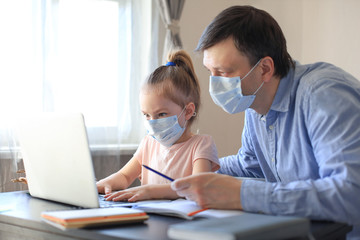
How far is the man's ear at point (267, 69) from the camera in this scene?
139 centimetres

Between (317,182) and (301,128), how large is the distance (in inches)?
9.7

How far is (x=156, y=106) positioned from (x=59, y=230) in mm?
735

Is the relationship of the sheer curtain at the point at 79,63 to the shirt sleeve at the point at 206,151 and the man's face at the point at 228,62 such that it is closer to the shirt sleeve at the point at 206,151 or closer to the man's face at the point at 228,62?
the shirt sleeve at the point at 206,151

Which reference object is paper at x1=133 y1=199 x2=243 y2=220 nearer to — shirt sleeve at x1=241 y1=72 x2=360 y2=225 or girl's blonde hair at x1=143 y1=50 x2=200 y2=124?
shirt sleeve at x1=241 y1=72 x2=360 y2=225

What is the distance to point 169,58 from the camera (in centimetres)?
180

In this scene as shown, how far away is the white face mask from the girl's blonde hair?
0.28 feet

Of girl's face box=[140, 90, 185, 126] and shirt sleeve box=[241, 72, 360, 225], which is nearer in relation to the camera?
shirt sleeve box=[241, 72, 360, 225]

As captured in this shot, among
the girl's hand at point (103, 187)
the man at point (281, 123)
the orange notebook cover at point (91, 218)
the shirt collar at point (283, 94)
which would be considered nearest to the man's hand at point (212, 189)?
the man at point (281, 123)

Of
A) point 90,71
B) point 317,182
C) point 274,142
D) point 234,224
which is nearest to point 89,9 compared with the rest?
point 90,71

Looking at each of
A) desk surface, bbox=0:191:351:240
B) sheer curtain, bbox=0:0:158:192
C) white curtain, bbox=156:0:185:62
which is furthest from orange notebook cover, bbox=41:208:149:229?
white curtain, bbox=156:0:185:62

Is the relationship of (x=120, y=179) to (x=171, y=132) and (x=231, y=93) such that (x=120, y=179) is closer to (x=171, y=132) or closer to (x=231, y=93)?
(x=171, y=132)

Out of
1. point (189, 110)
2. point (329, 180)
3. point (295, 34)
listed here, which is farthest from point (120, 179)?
point (295, 34)

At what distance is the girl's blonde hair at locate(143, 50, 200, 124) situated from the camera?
1680mm

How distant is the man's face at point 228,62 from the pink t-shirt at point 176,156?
31cm
